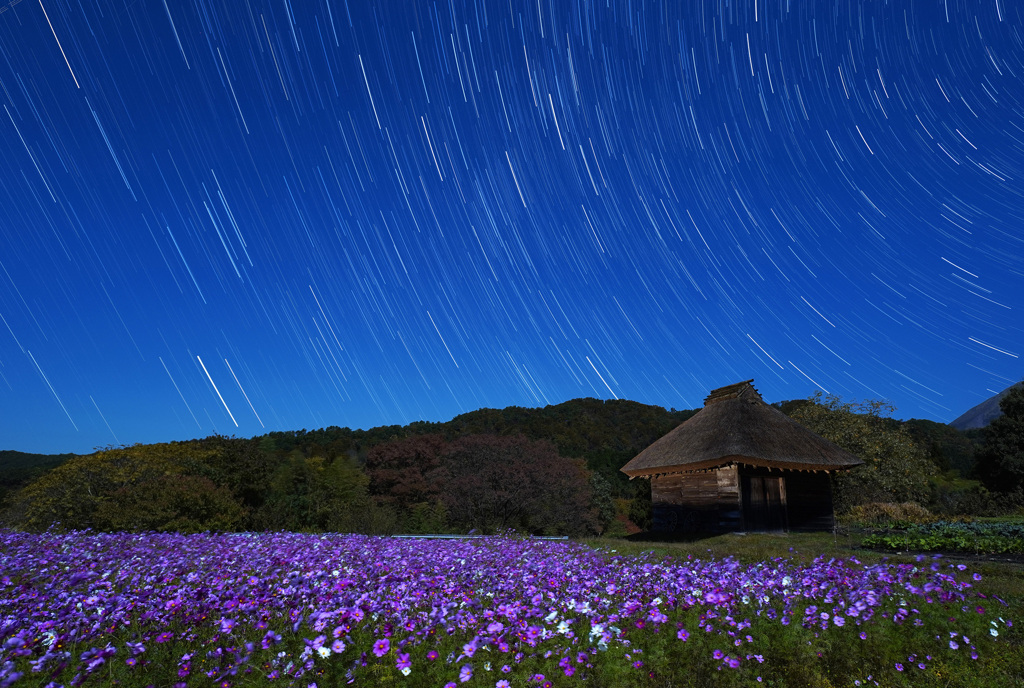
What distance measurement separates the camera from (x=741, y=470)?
20.2 metres

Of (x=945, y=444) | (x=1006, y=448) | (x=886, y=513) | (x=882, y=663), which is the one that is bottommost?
(x=882, y=663)

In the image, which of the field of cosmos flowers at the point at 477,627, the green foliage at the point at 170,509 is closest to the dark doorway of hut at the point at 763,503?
the field of cosmos flowers at the point at 477,627

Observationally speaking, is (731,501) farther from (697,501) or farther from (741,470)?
(697,501)

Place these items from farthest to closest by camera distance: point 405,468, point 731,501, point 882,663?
1. point 405,468
2. point 731,501
3. point 882,663

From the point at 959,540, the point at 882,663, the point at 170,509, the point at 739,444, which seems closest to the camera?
the point at 882,663

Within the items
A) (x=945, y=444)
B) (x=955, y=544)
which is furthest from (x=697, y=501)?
(x=945, y=444)

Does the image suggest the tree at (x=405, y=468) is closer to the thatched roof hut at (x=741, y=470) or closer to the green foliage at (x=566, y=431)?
the green foliage at (x=566, y=431)

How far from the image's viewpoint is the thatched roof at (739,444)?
19703 mm

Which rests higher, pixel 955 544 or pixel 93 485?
pixel 93 485

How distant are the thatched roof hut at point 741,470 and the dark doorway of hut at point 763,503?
0.03m

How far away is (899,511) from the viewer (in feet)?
81.0

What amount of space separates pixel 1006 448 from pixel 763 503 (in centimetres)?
2826

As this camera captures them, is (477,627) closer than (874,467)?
Yes

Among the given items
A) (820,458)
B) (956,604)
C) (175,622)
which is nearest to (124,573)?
(175,622)
